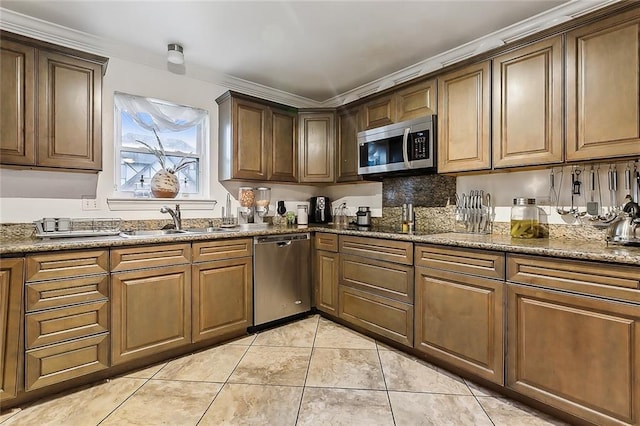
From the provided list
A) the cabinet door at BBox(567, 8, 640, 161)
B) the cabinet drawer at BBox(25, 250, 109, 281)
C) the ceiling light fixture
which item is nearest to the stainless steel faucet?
the cabinet drawer at BBox(25, 250, 109, 281)

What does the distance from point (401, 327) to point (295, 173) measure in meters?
1.97

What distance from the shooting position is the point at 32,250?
1827 millimetres

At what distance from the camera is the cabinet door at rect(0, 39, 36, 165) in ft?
6.68

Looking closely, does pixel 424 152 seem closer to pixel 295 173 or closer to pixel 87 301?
pixel 295 173

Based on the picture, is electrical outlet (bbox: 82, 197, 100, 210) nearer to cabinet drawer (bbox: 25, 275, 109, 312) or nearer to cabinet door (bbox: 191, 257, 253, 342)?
cabinet drawer (bbox: 25, 275, 109, 312)

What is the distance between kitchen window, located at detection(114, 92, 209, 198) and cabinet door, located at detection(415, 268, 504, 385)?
7.70 feet

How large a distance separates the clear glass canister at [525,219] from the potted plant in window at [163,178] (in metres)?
2.83

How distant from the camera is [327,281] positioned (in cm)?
316

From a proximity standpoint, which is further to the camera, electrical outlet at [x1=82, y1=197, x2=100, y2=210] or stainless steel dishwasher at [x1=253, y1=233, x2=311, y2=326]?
stainless steel dishwasher at [x1=253, y1=233, x2=311, y2=326]

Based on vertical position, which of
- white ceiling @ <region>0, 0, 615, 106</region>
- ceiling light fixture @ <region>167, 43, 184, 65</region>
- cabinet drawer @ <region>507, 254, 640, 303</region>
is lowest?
cabinet drawer @ <region>507, 254, 640, 303</region>

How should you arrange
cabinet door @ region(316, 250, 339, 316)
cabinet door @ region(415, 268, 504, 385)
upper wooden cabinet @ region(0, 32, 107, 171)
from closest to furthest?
1. cabinet door @ region(415, 268, 504, 385)
2. upper wooden cabinet @ region(0, 32, 107, 171)
3. cabinet door @ region(316, 250, 339, 316)

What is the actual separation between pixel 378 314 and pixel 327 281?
669 mm

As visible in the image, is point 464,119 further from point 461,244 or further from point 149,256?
point 149,256

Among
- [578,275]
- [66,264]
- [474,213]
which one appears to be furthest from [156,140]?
[578,275]
